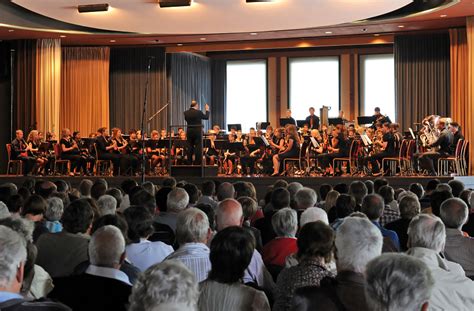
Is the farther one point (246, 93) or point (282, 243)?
point (246, 93)

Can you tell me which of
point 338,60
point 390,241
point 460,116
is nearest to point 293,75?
point 338,60

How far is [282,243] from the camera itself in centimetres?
438

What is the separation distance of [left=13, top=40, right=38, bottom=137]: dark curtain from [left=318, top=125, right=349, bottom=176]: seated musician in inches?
284

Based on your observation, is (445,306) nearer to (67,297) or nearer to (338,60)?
(67,297)

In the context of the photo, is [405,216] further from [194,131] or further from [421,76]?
[421,76]

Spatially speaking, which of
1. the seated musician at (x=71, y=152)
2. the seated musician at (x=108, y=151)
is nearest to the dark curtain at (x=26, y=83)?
the seated musician at (x=71, y=152)

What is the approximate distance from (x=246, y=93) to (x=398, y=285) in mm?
20791

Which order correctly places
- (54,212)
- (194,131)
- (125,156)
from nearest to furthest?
(54,212)
(194,131)
(125,156)

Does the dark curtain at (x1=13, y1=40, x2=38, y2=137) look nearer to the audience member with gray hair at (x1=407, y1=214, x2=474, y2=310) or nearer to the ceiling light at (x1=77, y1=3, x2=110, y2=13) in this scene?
the ceiling light at (x1=77, y1=3, x2=110, y2=13)

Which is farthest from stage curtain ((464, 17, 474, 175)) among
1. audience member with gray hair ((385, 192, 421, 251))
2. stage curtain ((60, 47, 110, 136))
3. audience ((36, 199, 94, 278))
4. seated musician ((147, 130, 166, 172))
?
audience ((36, 199, 94, 278))

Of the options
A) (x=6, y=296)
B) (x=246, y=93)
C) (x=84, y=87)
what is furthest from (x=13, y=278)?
(x=246, y=93)

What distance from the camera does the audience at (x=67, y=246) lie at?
417 cm

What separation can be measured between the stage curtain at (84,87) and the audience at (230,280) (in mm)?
16613

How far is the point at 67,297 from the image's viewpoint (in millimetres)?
3064
